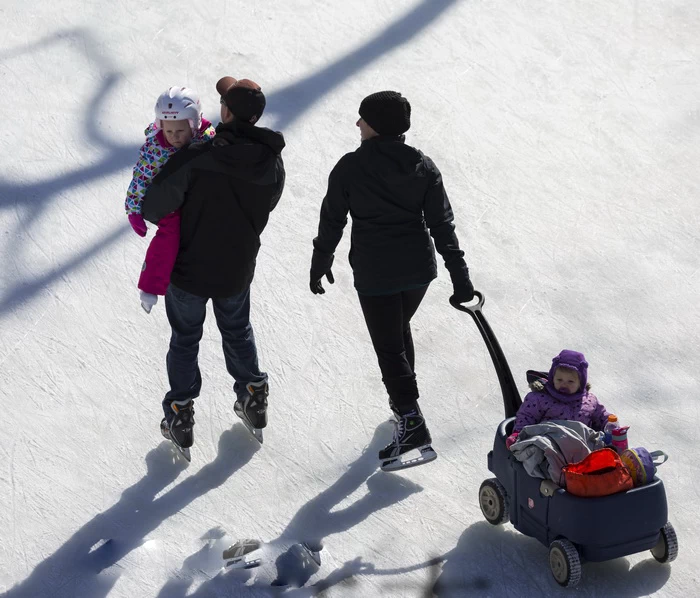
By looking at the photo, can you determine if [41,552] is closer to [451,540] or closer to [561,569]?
[451,540]

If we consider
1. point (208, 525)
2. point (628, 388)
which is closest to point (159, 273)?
point (208, 525)

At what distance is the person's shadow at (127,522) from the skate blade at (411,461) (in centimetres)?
57

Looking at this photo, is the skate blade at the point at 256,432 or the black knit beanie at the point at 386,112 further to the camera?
the skate blade at the point at 256,432

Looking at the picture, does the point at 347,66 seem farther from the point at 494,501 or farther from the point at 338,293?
the point at 494,501

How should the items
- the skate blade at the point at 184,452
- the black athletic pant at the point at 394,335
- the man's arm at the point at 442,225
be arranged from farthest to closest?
the skate blade at the point at 184,452 < the black athletic pant at the point at 394,335 < the man's arm at the point at 442,225

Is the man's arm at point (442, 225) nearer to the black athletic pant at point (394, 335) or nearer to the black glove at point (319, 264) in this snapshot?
the black athletic pant at point (394, 335)

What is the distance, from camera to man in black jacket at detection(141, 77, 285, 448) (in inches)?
155

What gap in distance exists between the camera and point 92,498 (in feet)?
13.9

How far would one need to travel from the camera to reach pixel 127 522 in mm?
4145

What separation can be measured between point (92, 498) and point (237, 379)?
30.2 inches

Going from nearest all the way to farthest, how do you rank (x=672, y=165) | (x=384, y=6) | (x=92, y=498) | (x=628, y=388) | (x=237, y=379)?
(x=92, y=498), (x=237, y=379), (x=628, y=388), (x=672, y=165), (x=384, y=6)

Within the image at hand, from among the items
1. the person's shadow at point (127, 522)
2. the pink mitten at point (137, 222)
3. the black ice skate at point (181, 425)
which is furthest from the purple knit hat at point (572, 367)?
the pink mitten at point (137, 222)

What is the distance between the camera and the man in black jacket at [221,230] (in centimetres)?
393

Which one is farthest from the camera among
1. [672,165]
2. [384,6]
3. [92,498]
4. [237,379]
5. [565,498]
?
[384,6]
